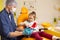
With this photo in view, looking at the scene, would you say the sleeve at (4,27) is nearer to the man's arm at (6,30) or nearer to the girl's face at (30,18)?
the man's arm at (6,30)

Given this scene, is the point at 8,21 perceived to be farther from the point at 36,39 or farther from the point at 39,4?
the point at 39,4

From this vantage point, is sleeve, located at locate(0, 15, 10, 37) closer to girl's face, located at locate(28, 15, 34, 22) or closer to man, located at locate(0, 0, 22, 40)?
man, located at locate(0, 0, 22, 40)

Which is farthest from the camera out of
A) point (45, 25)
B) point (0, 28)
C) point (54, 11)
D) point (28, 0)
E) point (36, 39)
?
point (54, 11)

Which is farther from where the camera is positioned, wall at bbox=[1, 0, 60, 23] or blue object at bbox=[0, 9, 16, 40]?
wall at bbox=[1, 0, 60, 23]

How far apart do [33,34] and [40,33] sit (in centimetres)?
8

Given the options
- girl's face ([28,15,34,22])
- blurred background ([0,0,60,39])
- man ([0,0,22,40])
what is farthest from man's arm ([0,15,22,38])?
blurred background ([0,0,60,39])

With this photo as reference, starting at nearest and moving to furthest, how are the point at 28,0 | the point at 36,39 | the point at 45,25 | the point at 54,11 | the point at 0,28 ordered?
the point at 36,39 → the point at 0,28 → the point at 45,25 → the point at 28,0 → the point at 54,11

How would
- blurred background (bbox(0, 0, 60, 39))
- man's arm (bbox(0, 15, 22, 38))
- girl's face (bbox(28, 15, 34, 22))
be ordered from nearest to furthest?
man's arm (bbox(0, 15, 22, 38)) → girl's face (bbox(28, 15, 34, 22)) → blurred background (bbox(0, 0, 60, 39))

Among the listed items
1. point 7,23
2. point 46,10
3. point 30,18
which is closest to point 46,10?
point 46,10

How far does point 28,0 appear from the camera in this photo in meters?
2.42

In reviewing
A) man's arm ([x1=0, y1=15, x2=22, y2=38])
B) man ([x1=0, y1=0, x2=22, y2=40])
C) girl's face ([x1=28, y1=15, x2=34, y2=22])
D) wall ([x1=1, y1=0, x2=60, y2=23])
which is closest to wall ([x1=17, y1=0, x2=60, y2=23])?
wall ([x1=1, y1=0, x2=60, y2=23])

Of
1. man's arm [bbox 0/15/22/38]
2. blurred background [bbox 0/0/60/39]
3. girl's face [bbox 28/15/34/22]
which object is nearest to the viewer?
Answer: man's arm [bbox 0/15/22/38]

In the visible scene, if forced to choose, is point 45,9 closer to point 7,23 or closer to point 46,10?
point 46,10

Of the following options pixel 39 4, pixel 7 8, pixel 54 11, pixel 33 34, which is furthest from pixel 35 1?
pixel 33 34
